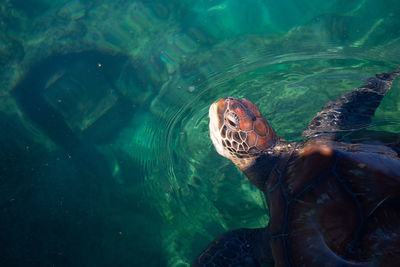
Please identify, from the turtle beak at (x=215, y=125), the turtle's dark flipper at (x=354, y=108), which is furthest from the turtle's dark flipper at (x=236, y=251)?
the turtle's dark flipper at (x=354, y=108)

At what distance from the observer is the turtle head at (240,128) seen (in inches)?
85.4

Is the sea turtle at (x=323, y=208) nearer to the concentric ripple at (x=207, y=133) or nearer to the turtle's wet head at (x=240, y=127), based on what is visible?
the turtle's wet head at (x=240, y=127)

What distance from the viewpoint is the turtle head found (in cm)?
217

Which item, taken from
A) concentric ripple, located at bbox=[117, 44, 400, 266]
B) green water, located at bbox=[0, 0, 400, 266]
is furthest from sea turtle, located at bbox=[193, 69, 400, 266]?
green water, located at bbox=[0, 0, 400, 266]

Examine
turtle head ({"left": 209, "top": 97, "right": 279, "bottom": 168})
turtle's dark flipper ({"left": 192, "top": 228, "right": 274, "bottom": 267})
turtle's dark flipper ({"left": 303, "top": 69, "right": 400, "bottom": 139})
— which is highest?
turtle head ({"left": 209, "top": 97, "right": 279, "bottom": 168})

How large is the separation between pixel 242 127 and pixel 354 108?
1.61 m

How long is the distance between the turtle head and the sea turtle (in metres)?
0.01

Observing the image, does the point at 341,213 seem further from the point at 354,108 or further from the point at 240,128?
the point at 354,108

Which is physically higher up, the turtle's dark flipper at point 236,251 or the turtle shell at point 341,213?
the turtle shell at point 341,213

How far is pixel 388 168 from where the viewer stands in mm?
1202

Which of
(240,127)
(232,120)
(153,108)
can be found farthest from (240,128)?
(153,108)

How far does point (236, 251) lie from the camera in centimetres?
210

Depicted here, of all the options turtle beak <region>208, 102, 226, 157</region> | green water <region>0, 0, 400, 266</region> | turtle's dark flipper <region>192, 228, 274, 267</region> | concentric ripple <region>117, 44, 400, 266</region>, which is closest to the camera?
turtle's dark flipper <region>192, 228, 274, 267</region>

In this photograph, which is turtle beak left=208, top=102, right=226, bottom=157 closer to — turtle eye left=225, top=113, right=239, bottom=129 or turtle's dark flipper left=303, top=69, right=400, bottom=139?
turtle eye left=225, top=113, right=239, bottom=129
